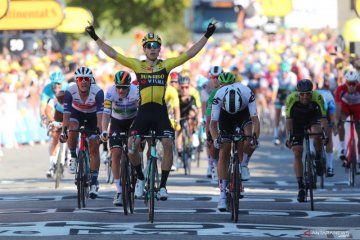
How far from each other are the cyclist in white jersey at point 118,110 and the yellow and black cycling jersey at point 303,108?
2.08 metres

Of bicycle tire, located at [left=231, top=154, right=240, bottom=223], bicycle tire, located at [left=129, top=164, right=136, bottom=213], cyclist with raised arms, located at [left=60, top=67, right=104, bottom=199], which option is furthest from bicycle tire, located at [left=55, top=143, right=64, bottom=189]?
bicycle tire, located at [left=231, top=154, right=240, bottom=223]

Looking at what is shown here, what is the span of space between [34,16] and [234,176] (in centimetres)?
2460

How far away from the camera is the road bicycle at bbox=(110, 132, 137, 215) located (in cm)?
1823

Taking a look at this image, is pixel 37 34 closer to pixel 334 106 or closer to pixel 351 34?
pixel 351 34

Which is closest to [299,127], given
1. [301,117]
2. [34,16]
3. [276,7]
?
[301,117]

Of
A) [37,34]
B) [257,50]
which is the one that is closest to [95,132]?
[37,34]

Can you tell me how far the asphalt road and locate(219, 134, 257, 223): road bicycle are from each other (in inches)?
7.5

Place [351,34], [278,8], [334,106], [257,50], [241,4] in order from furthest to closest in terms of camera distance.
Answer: [278,8], [241,4], [257,50], [351,34], [334,106]

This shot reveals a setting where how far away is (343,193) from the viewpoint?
22.2 m

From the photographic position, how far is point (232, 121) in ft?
59.6

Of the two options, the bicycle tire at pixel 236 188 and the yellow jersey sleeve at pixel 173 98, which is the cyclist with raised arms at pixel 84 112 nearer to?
the bicycle tire at pixel 236 188

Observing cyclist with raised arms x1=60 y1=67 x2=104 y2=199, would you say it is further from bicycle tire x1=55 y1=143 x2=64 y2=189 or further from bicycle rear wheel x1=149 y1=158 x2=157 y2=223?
bicycle tire x1=55 y1=143 x2=64 y2=189

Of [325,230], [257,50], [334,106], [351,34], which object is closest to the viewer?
[325,230]

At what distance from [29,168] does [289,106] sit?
10.1 m
